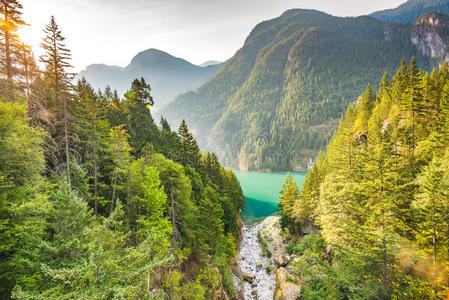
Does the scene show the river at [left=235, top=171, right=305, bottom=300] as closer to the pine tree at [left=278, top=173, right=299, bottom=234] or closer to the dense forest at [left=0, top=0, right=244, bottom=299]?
the dense forest at [left=0, top=0, right=244, bottom=299]

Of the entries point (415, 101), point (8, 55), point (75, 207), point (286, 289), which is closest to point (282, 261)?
point (286, 289)

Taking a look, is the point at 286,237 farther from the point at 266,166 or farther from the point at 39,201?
the point at 266,166

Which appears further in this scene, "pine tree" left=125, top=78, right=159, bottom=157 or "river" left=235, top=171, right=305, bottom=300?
"pine tree" left=125, top=78, right=159, bottom=157

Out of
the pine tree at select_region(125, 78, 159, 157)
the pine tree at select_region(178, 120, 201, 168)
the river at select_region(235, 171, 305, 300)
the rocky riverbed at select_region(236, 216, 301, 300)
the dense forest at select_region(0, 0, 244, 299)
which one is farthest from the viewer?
the pine tree at select_region(178, 120, 201, 168)

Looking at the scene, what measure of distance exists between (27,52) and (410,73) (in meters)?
45.3

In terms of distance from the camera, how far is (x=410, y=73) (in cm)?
2744

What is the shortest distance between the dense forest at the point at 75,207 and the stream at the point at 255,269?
170 inches

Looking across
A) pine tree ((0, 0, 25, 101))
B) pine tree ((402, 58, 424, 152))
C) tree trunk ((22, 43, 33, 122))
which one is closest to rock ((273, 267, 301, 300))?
pine tree ((402, 58, 424, 152))

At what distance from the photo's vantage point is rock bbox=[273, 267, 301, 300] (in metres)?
21.0

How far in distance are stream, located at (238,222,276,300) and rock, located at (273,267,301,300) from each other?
1.25m

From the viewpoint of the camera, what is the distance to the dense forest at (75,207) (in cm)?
724

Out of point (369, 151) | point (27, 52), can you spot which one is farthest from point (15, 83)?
point (369, 151)

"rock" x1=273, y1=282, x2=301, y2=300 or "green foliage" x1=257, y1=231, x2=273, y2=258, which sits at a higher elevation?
"rock" x1=273, y1=282, x2=301, y2=300

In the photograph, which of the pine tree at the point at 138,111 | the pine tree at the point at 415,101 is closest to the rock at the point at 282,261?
the pine tree at the point at 415,101
